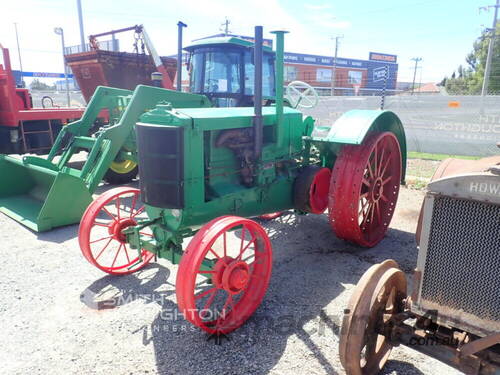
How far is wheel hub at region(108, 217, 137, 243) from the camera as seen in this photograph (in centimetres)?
347

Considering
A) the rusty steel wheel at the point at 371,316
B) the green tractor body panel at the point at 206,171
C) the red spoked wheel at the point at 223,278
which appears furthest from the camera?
the green tractor body panel at the point at 206,171

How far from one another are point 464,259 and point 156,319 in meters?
2.11

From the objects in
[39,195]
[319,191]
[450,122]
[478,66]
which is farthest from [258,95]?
[478,66]

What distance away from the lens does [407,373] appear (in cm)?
238

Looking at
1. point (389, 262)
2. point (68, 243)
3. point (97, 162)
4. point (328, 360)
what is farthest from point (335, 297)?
point (97, 162)

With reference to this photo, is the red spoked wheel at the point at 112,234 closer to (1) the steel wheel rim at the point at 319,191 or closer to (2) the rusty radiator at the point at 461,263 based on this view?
(1) the steel wheel rim at the point at 319,191

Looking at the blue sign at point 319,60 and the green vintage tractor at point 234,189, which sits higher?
the blue sign at point 319,60

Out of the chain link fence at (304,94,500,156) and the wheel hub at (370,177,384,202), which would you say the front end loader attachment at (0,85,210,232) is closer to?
the wheel hub at (370,177,384,202)

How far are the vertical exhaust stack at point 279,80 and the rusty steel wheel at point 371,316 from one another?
1807mm

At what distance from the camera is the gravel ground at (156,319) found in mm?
2451

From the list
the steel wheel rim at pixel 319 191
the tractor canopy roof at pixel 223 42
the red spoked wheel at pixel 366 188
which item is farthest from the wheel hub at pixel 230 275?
the tractor canopy roof at pixel 223 42

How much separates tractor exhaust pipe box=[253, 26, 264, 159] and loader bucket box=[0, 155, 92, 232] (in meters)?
2.39

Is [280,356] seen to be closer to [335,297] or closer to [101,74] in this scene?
[335,297]

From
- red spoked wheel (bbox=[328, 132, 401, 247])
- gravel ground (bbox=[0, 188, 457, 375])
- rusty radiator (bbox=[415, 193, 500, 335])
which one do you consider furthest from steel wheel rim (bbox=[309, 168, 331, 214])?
rusty radiator (bbox=[415, 193, 500, 335])
